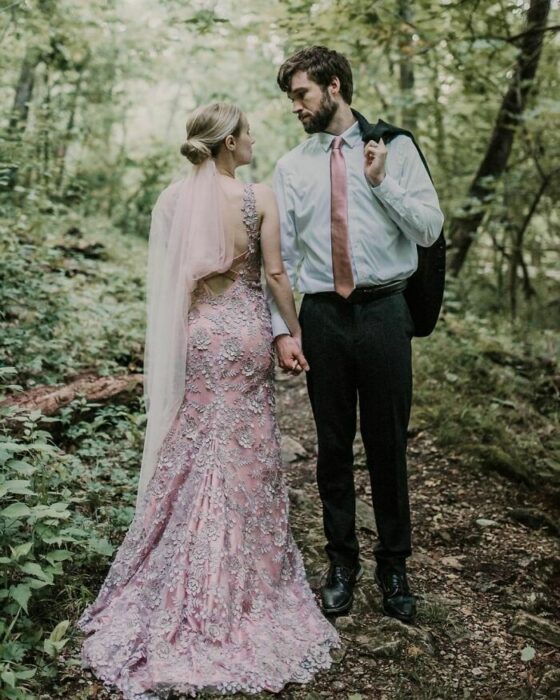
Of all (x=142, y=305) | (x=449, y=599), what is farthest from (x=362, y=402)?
(x=142, y=305)

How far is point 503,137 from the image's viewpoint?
299 inches

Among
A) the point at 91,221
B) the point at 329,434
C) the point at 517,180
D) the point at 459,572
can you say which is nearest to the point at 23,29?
the point at 91,221

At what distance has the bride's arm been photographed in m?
3.03

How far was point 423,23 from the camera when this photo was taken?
5.42m

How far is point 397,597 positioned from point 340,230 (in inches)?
69.4

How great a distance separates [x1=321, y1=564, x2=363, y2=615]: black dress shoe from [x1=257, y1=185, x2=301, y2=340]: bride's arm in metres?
1.19

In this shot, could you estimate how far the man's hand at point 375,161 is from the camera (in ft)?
9.25

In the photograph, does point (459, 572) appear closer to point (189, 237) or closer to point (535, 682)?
point (535, 682)

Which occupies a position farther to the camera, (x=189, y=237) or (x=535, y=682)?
(x=189, y=237)

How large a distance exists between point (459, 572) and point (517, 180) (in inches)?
264

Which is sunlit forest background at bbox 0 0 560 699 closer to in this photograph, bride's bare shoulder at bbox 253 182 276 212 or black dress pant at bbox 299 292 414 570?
black dress pant at bbox 299 292 414 570

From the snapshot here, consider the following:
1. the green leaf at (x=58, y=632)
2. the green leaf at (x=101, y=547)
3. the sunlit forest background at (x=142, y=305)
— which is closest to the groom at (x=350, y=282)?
the sunlit forest background at (x=142, y=305)

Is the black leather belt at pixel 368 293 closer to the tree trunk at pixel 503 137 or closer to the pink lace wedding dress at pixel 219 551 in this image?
the pink lace wedding dress at pixel 219 551

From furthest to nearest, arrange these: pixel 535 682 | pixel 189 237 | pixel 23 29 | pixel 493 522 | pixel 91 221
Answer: pixel 91 221 → pixel 23 29 → pixel 493 522 → pixel 189 237 → pixel 535 682
